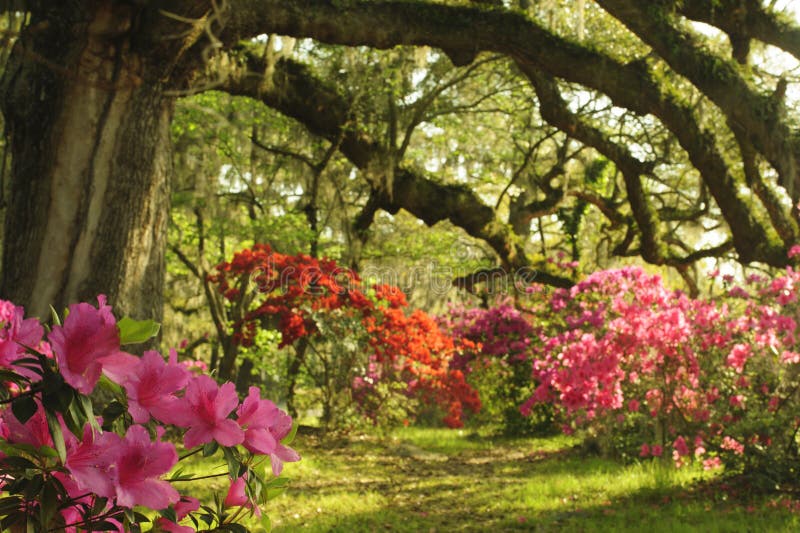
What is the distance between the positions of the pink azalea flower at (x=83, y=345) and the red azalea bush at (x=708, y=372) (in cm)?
546

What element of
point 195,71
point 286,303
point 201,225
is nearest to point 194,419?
point 195,71

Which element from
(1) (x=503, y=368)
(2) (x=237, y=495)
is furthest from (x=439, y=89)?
(2) (x=237, y=495)

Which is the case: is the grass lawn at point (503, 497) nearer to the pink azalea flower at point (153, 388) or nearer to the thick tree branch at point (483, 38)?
the thick tree branch at point (483, 38)

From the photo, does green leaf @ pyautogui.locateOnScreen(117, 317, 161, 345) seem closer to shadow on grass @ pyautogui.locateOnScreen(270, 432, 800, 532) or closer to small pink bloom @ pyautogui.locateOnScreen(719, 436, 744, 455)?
shadow on grass @ pyautogui.locateOnScreen(270, 432, 800, 532)

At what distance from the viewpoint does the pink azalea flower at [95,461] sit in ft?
3.21

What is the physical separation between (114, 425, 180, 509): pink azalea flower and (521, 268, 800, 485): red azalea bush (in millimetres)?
5345

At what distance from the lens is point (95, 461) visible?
100 cm

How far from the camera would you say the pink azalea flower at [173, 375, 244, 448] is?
114 cm

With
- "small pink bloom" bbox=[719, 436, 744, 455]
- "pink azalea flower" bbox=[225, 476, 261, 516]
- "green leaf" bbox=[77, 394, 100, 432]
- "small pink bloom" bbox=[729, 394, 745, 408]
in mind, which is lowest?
"small pink bloom" bbox=[719, 436, 744, 455]

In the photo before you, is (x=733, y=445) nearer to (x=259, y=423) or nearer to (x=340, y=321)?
(x=340, y=321)

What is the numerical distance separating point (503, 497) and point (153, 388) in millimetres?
5953

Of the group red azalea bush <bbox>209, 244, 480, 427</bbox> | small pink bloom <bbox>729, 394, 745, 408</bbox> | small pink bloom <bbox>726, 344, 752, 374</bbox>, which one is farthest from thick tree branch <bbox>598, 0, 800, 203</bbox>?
red azalea bush <bbox>209, 244, 480, 427</bbox>

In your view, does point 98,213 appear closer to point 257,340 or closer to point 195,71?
point 195,71

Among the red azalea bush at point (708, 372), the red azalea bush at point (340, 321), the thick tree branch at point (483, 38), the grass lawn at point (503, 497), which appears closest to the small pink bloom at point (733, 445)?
the red azalea bush at point (708, 372)
